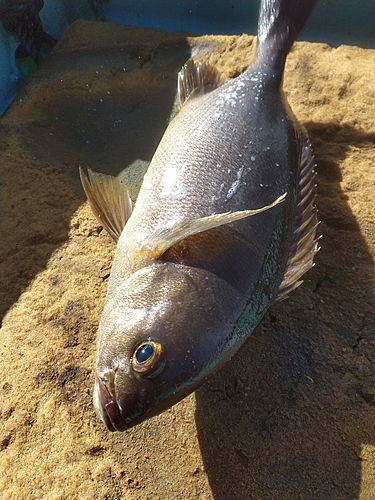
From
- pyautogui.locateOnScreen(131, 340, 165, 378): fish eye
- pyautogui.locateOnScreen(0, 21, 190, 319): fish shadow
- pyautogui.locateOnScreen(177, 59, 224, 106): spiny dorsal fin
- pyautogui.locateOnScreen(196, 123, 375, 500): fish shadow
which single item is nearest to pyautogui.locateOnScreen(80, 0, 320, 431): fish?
pyautogui.locateOnScreen(131, 340, 165, 378): fish eye

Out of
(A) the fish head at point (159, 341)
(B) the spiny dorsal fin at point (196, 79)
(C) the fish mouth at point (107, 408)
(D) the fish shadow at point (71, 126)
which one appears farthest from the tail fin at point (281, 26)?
(C) the fish mouth at point (107, 408)

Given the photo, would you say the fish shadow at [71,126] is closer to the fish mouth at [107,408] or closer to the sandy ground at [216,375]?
the sandy ground at [216,375]

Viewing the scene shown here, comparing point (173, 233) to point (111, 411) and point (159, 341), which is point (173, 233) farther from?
point (111, 411)

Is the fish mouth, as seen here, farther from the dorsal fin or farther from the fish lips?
the dorsal fin

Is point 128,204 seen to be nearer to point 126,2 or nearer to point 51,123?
point 51,123

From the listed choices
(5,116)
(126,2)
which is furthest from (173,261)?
(126,2)
